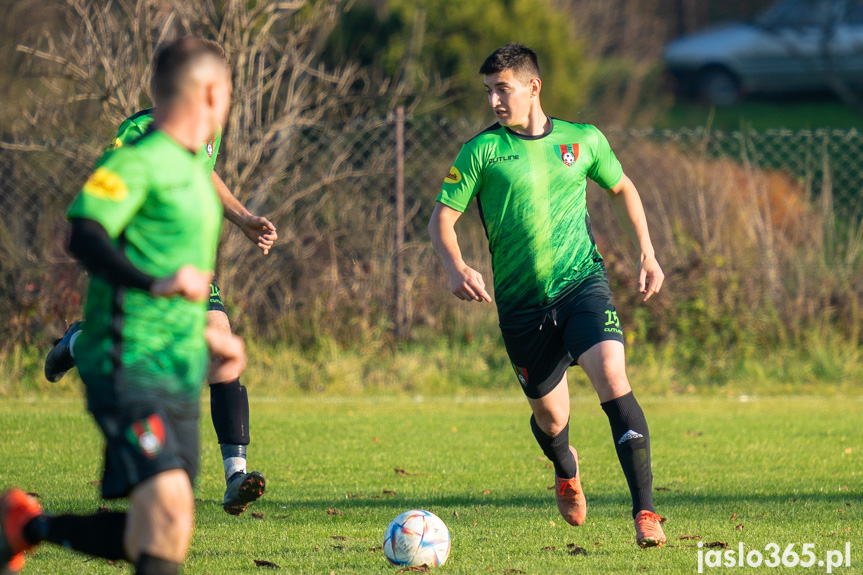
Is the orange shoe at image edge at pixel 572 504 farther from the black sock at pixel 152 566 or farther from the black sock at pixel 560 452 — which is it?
the black sock at pixel 152 566

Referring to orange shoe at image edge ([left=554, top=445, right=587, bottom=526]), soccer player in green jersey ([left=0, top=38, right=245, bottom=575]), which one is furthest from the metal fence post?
soccer player in green jersey ([left=0, top=38, right=245, bottom=575])

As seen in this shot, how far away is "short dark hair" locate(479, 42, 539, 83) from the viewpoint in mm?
4785

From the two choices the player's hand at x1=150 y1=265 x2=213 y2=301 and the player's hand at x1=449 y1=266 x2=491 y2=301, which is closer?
the player's hand at x1=150 y1=265 x2=213 y2=301

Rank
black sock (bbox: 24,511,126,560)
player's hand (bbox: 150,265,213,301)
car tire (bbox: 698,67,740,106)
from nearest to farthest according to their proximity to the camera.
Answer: player's hand (bbox: 150,265,213,301) < black sock (bbox: 24,511,126,560) < car tire (bbox: 698,67,740,106)

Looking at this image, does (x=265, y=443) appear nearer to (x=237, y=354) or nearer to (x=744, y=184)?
(x=237, y=354)

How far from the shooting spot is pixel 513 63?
480 centimetres

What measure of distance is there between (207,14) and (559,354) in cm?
623

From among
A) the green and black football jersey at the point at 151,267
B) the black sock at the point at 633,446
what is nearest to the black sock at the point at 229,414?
the black sock at the point at 633,446

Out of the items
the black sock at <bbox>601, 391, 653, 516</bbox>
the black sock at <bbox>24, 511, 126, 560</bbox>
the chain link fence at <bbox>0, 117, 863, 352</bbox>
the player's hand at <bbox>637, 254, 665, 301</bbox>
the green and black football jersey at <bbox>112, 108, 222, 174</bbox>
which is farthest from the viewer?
the chain link fence at <bbox>0, 117, 863, 352</bbox>

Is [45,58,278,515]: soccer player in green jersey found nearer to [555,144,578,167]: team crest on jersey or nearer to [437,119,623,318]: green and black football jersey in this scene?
[437,119,623,318]: green and black football jersey

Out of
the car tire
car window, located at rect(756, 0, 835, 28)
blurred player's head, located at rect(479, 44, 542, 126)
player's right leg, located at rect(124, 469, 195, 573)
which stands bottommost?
player's right leg, located at rect(124, 469, 195, 573)

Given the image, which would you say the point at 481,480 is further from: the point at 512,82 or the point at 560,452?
the point at 512,82

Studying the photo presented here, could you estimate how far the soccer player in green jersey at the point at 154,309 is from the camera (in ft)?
9.27

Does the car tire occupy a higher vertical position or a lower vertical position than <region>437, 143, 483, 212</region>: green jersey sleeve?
higher
